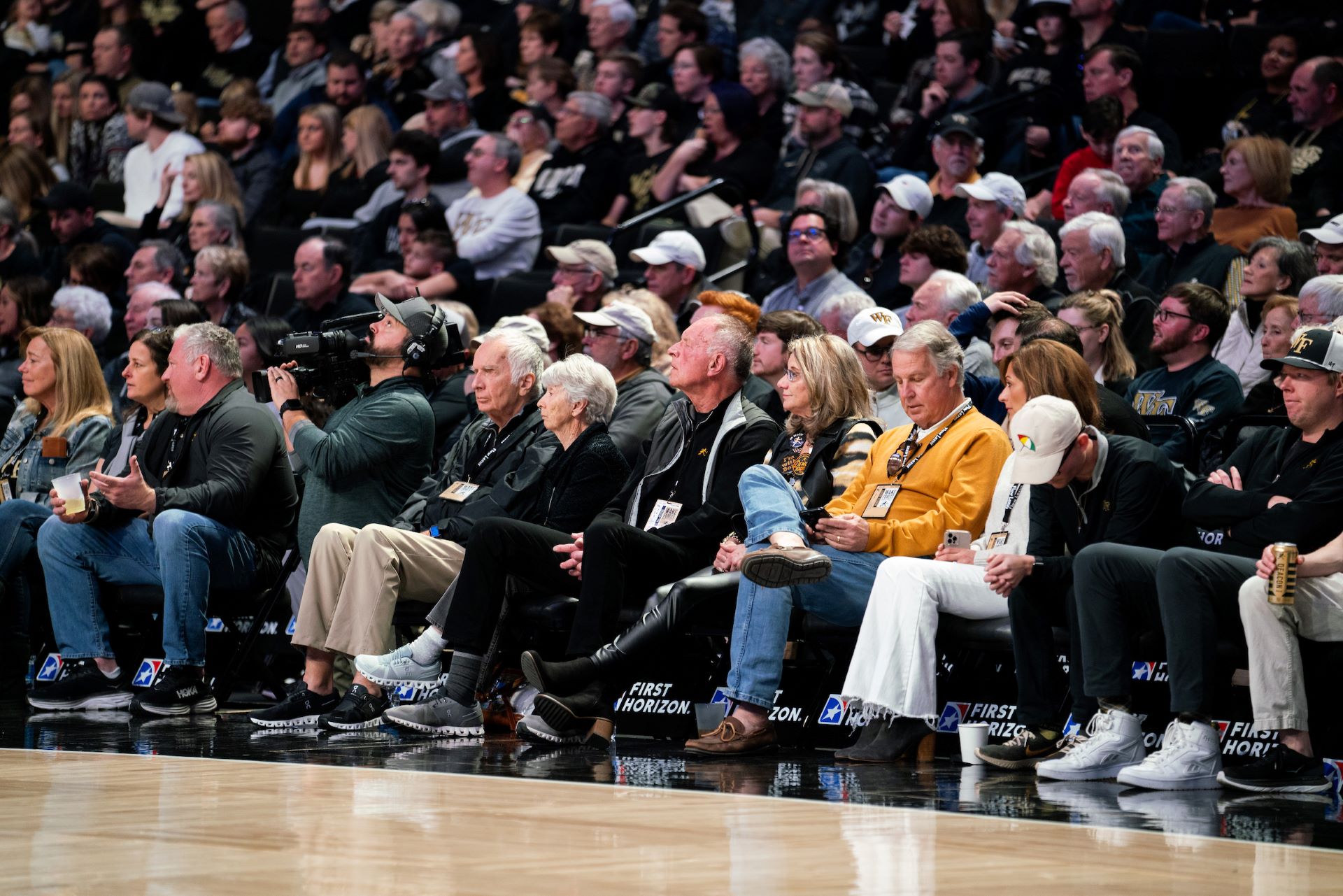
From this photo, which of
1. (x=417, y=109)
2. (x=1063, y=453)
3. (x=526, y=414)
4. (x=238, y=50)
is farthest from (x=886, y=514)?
(x=238, y=50)

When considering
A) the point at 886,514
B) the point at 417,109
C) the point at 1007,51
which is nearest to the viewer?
the point at 886,514

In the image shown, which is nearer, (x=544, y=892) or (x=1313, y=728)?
(x=544, y=892)

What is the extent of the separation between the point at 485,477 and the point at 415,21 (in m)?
7.05

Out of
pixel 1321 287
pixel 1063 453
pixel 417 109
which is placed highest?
pixel 417 109

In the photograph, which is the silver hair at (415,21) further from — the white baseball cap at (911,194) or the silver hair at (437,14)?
→ the white baseball cap at (911,194)

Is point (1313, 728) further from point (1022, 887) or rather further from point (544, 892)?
point (544, 892)

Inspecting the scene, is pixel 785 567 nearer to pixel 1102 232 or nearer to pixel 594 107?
pixel 1102 232

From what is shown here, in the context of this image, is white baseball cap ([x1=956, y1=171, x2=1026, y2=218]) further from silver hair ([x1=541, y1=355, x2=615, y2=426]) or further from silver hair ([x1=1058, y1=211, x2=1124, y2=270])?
silver hair ([x1=541, y1=355, x2=615, y2=426])

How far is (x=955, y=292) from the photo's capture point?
24.1 feet

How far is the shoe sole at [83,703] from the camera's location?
7.18 metres

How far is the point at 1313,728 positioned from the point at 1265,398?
1.77 meters

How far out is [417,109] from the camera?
511 inches

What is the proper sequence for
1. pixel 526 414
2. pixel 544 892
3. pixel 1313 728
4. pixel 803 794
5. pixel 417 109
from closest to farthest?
1. pixel 544 892
2. pixel 803 794
3. pixel 1313 728
4. pixel 526 414
5. pixel 417 109

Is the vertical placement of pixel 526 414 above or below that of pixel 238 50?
below
